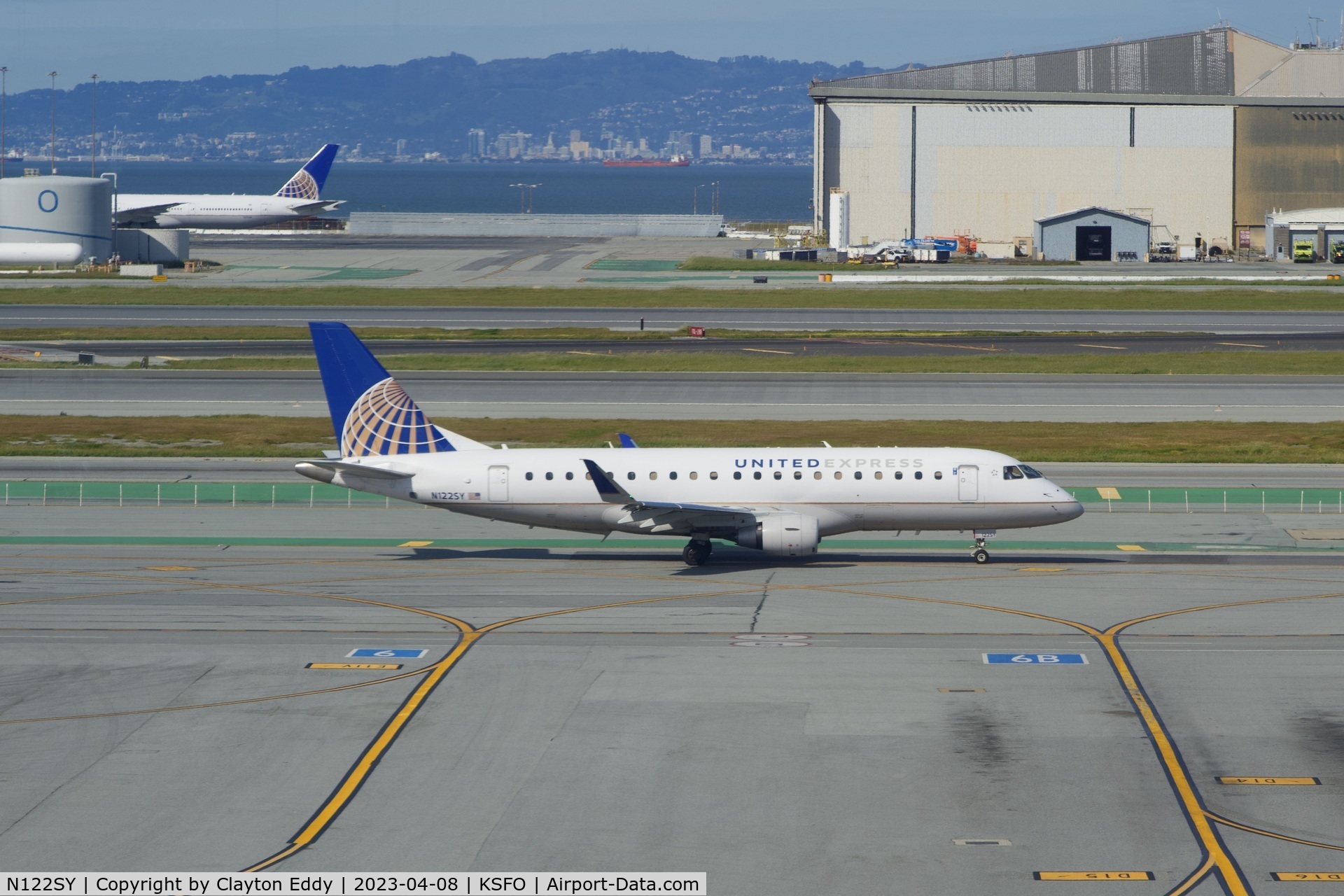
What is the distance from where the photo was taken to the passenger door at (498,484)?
Answer: 4525cm

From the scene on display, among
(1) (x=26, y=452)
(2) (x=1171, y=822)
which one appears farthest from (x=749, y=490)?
(1) (x=26, y=452)

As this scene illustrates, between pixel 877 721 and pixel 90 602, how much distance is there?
23965 millimetres

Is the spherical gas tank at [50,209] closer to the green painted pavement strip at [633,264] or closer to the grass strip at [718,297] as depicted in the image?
the grass strip at [718,297]

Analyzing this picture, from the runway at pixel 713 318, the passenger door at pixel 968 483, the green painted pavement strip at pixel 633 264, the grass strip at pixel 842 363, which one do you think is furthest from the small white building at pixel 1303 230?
the passenger door at pixel 968 483

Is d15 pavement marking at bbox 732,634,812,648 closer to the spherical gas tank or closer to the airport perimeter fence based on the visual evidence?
the airport perimeter fence

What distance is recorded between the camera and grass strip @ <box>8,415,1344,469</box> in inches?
2502

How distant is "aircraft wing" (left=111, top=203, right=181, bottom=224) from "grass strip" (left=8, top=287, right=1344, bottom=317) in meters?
42.8

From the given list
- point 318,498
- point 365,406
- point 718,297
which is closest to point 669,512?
point 365,406

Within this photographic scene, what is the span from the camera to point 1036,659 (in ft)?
110

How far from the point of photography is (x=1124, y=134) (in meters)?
166

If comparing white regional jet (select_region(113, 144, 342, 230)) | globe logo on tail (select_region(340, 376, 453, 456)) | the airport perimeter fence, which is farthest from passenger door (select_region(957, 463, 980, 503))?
white regional jet (select_region(113, 144, 342, 230))

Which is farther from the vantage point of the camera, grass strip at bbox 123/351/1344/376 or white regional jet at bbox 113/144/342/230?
white regional jet at bbox 113/144/342/230

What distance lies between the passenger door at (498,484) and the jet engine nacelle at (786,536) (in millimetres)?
8298
